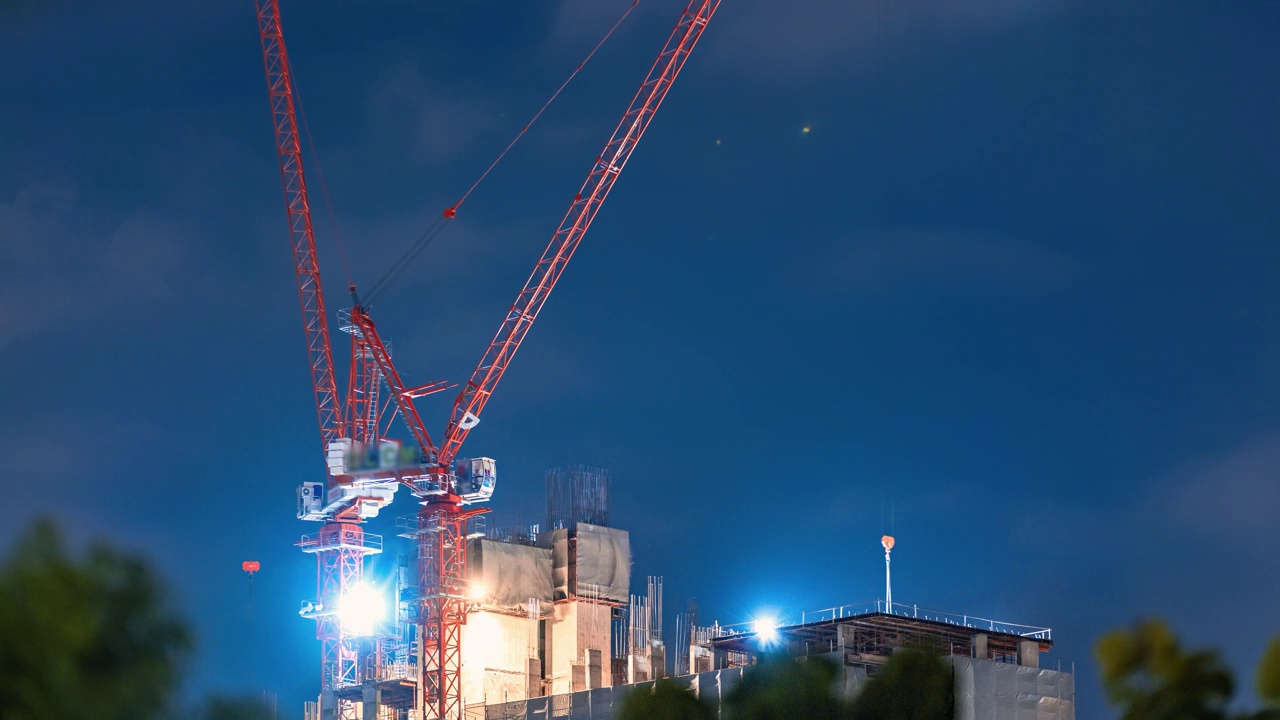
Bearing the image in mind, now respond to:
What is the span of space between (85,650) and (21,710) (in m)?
2.09

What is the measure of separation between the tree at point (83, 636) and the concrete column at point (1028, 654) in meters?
49.2

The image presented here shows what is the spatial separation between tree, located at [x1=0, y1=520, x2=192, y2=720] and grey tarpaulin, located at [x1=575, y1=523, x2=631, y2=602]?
8334cm

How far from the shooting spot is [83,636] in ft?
134

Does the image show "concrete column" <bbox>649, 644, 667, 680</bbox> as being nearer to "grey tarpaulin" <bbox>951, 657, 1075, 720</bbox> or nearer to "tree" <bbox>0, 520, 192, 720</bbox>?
"grey tarpaulin" <bbox>951, 657, 1075, 720</bbox>

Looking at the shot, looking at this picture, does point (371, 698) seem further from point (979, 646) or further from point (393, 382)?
point (979, 646)

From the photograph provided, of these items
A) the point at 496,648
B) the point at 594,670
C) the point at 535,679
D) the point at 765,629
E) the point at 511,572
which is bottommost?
the point at 535,679

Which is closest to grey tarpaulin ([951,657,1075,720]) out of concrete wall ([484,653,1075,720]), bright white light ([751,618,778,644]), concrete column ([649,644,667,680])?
concrete wall ([484,653,1075,720])

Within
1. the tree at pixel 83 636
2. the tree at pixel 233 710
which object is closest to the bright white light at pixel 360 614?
the tree at pixel 233 710

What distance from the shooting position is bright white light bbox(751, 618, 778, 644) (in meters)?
84.8

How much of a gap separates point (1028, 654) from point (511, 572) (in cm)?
4998

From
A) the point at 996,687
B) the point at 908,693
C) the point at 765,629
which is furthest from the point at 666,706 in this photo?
the point at 765,629

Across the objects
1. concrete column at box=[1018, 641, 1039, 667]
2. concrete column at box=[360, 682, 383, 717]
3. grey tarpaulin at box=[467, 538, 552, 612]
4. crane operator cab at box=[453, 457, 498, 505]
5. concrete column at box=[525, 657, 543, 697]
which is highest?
crane operator cab at box=[453, 457, 498, 505]

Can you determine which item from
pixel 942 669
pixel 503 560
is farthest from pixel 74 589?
pixel 503 560

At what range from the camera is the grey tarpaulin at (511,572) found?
410ft
